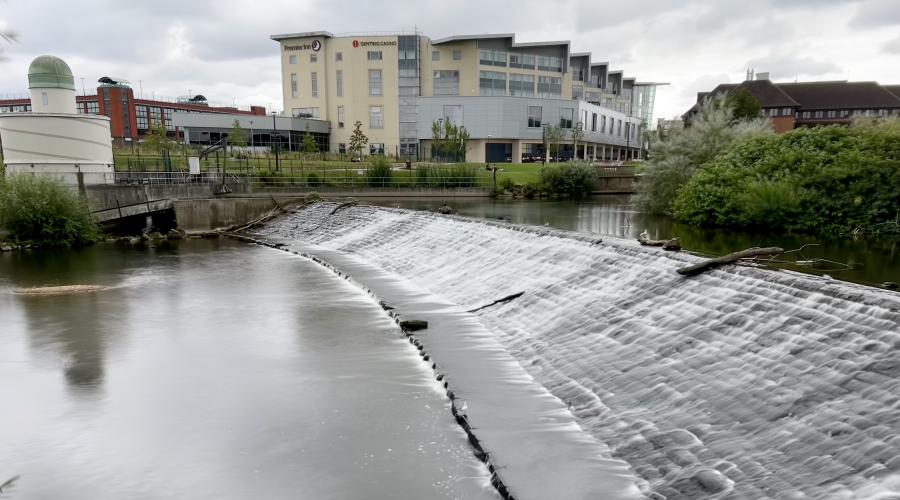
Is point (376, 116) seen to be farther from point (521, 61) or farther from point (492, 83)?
point (521, 61)

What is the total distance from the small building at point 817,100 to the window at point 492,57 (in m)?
26.8

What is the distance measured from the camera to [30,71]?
31.2 meters

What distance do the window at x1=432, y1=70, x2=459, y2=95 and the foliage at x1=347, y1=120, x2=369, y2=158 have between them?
12593 mm

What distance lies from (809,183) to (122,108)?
10338 centimetres

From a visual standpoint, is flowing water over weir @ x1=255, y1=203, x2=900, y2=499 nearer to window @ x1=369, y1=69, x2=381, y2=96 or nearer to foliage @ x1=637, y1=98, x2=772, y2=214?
foliage @ x1=637, y1=98, x2=772, y2=214

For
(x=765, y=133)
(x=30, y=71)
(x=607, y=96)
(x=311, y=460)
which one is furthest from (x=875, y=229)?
(x=607, y=96)

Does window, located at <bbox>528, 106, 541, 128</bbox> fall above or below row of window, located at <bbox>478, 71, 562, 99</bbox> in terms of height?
below

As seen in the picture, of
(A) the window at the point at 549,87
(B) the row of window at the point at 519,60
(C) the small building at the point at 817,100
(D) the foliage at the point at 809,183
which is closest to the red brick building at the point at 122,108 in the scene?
(B) the row of window at the point at 519,60

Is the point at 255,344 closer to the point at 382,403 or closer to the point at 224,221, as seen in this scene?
the point at 382,403

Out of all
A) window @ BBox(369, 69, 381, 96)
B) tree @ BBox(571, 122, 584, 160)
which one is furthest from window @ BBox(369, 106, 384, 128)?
tree @ BBox(571, 122, 584, 160)

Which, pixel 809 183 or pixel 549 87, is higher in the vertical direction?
Result: pixel 549 87

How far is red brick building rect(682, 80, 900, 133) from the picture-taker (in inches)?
3105

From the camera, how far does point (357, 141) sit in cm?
8419

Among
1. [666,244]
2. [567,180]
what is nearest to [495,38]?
[567,180]
